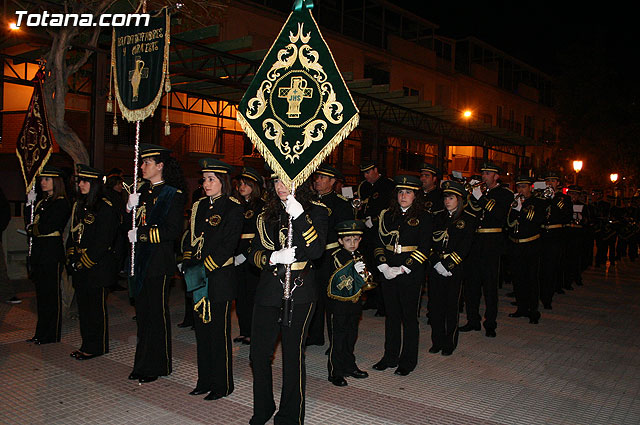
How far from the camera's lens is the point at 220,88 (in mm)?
16875

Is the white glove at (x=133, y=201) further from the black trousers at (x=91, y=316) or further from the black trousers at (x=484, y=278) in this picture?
the black trousers at (x=484, y=278)

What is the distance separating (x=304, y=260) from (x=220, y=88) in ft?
42.4

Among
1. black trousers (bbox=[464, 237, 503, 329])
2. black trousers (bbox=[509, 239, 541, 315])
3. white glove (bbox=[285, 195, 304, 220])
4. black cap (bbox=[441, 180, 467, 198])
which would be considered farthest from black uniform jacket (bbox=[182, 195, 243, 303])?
black trousers (bbox=[509, 239, 541, 315])

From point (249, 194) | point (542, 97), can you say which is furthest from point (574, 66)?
point (249, 194)

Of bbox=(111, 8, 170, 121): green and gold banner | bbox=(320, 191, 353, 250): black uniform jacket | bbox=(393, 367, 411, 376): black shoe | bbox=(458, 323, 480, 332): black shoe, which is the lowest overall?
bbox=(393, 367, 411, 376): black shoe

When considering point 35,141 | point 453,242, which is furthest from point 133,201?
point 453,242

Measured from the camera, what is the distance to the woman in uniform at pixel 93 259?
21.8ft

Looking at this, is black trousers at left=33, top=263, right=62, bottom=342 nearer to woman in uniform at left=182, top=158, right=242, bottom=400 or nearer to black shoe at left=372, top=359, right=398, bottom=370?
woman in uniform at left=182, top=158, right=242, bottom=400

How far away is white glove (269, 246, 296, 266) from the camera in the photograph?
4613 millimetres

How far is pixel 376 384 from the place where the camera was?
625 cm

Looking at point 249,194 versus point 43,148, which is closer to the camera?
point 249,194

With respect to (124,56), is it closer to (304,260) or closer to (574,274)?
(304,260)

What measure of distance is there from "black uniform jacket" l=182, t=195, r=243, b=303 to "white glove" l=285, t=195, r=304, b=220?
3.58 feet

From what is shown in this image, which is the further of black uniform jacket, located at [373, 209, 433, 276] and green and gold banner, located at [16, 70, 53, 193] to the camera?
green and gold banner, located at [16, 70, 53, 193]
